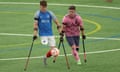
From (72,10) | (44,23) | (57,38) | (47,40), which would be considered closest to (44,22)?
(44,23)

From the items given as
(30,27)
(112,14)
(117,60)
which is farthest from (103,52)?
(112,14)

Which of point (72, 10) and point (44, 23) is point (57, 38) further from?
point (44, 23)

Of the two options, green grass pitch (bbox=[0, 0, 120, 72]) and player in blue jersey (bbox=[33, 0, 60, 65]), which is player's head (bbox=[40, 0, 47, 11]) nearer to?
player in blue jersey (bbox=[33, 0, 60, 65])

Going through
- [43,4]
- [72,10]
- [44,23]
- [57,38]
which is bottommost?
[57,38]

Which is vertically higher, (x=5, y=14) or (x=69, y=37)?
(x=69, y=37)

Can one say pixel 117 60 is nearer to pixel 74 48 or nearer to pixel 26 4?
pixel 74 48

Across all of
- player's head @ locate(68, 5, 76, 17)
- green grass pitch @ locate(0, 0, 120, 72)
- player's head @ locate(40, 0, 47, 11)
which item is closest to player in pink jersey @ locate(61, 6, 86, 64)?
player's head @ locate(68, 5, 76, 17)

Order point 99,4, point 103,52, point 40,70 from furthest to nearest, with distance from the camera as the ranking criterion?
point 99,4, point 103,52, point 40,70

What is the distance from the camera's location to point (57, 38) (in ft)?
76.5

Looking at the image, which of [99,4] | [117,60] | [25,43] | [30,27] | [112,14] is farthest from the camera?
[99,4]

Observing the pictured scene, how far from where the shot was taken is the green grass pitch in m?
18.3

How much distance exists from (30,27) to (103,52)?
259 inches

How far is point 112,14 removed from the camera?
29.5m

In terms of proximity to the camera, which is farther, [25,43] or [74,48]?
[25,43]
